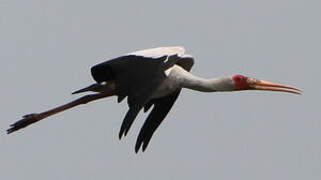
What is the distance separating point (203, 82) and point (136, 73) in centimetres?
130

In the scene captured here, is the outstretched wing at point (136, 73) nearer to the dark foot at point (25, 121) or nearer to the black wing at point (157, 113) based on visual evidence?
the black wing at point (157, 113)

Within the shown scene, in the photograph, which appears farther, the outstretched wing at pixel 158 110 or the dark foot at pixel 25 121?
the dark foot at pixel 25 121

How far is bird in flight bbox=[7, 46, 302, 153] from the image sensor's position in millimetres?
23438

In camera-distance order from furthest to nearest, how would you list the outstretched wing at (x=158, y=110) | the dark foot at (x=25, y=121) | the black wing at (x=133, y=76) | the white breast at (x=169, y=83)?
the dark foot at (x=25, y=121) < the outstretched wing at (x=158, y=110) < the white breast at (x=169, y=83) < the black wing at (x=133, y=76)

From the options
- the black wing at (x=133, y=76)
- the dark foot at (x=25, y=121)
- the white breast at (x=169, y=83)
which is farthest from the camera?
the dark foot at (x=25, y=121)

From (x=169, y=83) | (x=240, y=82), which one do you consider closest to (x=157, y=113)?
(x=169, y=83)

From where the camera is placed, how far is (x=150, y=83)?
2347 centimetres

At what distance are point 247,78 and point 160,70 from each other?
1.69 meters

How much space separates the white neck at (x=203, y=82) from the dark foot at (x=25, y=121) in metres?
3.22

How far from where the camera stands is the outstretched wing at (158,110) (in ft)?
84.7

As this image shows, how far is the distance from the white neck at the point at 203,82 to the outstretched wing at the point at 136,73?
0.30m

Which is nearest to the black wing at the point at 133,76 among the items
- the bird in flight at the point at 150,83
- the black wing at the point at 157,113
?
the bird in flight at the point at 150,83

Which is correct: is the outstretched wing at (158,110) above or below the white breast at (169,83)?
below

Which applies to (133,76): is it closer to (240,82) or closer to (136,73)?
(136,73)
